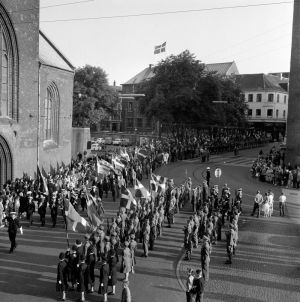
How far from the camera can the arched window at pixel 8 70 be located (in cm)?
2511

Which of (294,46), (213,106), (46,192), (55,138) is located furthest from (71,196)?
(213,106)

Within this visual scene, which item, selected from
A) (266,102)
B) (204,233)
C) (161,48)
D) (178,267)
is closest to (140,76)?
(266,102)

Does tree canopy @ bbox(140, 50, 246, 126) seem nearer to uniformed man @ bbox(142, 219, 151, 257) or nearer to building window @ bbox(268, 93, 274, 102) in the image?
uniformed man @ bbox(142, 219, 151, 257)

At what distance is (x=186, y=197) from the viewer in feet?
80.6

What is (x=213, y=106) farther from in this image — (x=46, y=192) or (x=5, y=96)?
(x=46, y=192)

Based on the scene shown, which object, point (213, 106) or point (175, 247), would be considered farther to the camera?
point (213, 106)

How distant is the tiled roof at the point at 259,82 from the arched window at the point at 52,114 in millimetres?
57668

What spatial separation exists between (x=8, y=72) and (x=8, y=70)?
4.5 inches

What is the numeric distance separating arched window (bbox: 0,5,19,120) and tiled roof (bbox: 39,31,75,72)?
5.88 metres

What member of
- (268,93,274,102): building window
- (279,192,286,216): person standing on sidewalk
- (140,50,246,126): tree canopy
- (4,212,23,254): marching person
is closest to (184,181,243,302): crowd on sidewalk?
(279,192,286,216): person standing on sidewalk

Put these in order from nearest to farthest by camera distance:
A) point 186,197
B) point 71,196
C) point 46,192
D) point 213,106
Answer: point 46,192 < point 71,196 < point 186,197 < point 213,106

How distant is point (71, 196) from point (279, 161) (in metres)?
22.5

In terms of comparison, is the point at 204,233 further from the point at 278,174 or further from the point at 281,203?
the point at 278,174

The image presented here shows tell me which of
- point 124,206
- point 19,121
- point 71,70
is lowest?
point 124,206
